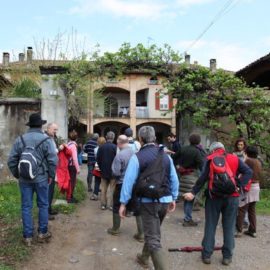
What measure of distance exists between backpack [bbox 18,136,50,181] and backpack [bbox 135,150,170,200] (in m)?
1.84

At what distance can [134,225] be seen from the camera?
8375mm

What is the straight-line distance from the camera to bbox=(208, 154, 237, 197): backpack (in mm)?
5957

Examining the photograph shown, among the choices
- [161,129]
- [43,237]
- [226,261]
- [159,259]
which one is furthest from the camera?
[161,129]

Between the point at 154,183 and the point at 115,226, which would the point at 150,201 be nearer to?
the point at 154,183

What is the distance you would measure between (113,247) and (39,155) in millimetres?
1862

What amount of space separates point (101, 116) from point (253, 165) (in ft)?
121

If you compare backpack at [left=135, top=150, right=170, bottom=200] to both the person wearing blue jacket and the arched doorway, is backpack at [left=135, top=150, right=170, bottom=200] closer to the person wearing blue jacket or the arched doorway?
the person wearing blue jacket

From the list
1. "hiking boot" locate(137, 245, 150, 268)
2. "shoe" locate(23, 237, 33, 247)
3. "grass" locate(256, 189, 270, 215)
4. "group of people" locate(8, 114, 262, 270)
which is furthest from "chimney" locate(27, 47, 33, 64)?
"hiking boot" locate(137, 245, 150, 268)

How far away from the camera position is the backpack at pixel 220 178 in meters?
5.96

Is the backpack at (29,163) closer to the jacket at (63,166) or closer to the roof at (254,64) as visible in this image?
the jacket at (63,166)

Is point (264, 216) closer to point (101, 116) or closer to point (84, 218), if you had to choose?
point (84, 218)

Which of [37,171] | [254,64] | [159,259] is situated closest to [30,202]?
[37,171]

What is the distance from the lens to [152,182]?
5172mm

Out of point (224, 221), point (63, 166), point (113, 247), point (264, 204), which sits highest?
point (63, 166)
